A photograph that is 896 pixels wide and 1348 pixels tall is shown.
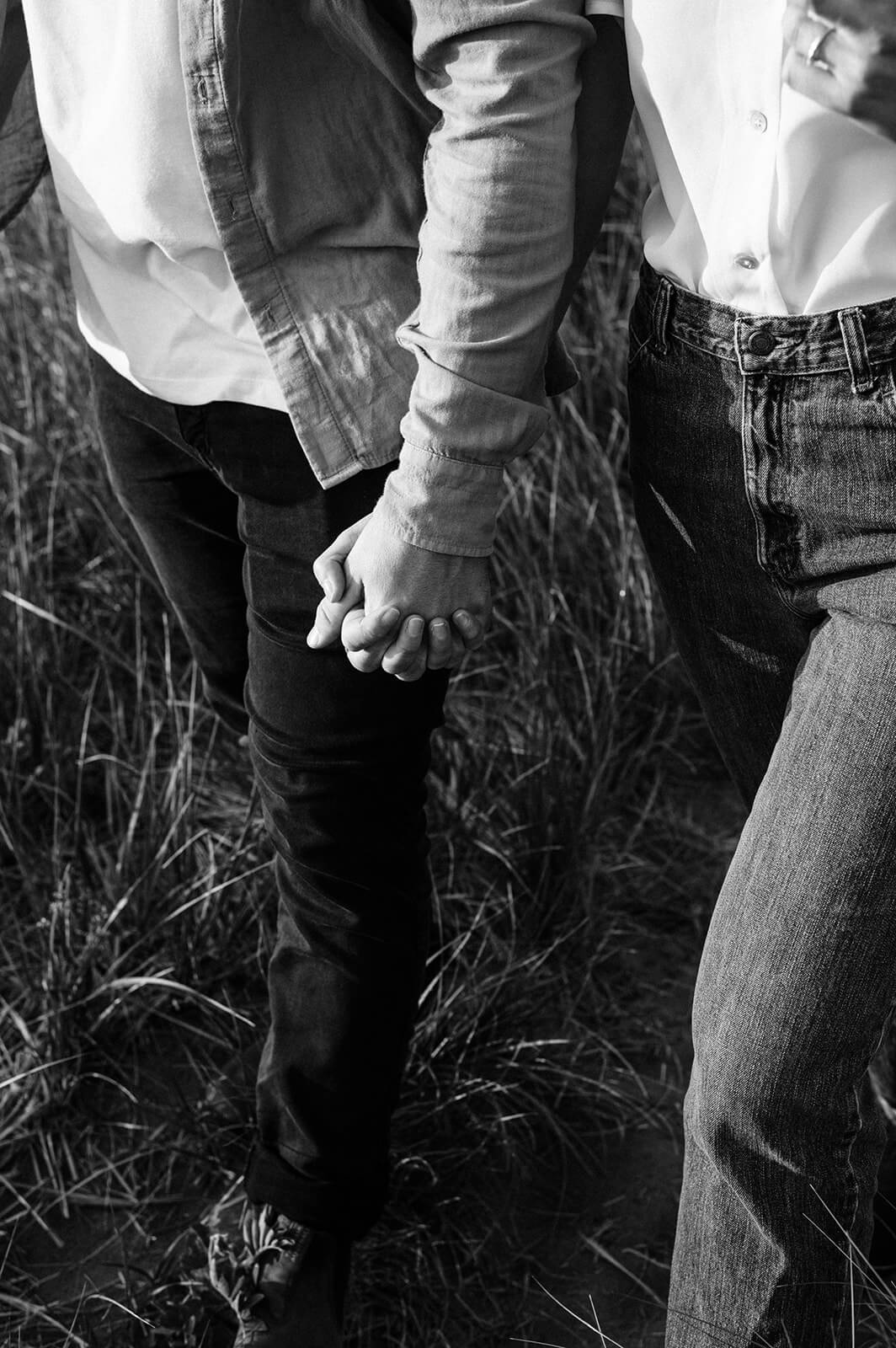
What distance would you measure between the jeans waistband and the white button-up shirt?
0.01 metres

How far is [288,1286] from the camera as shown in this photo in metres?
1.65

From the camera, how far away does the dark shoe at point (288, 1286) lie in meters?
1.64

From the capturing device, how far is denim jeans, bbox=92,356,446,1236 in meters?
1.44

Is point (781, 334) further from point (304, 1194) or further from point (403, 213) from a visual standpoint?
point (304, 1194)

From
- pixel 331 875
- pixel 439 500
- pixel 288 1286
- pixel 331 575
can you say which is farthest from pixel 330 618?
pixel 288 1286

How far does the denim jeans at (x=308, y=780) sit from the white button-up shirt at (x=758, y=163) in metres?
0.43

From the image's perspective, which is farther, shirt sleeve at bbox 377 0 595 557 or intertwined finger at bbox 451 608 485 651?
intertwined finger at bbox 451 608 485 651

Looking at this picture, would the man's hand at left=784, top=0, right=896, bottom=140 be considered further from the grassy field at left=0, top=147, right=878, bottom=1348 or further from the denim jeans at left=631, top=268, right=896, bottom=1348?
the grassy field at left=0, top=147, right=878, bottom=1348

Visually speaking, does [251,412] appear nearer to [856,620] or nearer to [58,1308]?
[856,620]

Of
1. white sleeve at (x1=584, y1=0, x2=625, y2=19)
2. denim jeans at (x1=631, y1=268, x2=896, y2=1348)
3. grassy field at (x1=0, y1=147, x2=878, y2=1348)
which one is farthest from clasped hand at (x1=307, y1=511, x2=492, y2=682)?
grassy field at (x1=0, y1=147, x2=878, y2=1348)

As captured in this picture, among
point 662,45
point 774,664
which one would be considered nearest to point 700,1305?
point 774,664

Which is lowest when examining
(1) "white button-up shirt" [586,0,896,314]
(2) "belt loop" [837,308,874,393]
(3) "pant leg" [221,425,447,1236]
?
(3) "pant leg" [221,425,447,1236]

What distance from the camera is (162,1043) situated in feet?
7.22

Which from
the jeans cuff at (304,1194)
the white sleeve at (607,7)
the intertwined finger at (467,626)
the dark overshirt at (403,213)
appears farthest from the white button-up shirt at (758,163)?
the jeans cuff at (304,1194)
